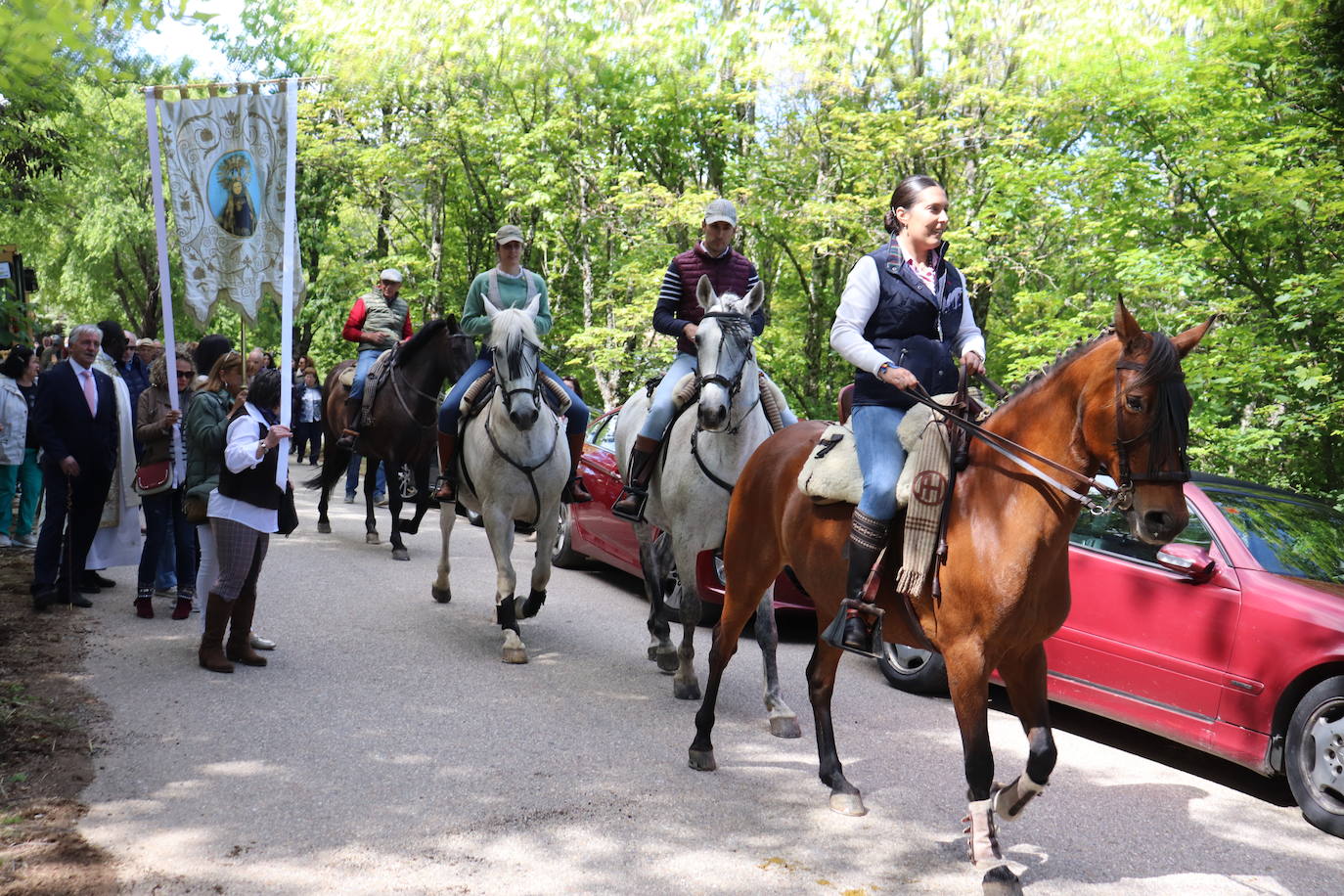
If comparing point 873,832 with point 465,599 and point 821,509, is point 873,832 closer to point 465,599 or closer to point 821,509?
point 821,509

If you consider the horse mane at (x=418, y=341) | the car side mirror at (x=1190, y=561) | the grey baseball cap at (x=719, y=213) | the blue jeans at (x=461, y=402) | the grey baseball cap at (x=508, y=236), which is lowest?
the car side mirror at (x=1190, y=561)

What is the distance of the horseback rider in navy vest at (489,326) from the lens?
905 centimetres

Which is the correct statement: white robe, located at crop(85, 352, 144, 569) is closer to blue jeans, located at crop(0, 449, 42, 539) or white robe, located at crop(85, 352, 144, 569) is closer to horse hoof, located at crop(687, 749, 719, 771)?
blue jeans, located at crop(0, 449, 42, 539)

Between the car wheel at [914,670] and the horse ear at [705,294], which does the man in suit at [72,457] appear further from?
the car wheel at [914,670]

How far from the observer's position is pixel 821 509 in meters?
5.52

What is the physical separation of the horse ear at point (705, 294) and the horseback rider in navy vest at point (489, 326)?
6.07ft

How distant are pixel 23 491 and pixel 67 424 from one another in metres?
3.97

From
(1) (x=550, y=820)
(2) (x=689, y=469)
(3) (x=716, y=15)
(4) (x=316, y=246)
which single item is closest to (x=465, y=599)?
(2) (x=689, y=469)

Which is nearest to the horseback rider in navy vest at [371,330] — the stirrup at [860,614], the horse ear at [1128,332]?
the stirrup at [860,614]

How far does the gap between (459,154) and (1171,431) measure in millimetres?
21298

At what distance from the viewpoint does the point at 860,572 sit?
5008 millimetres

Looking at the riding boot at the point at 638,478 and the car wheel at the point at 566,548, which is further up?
the riding boot at the point at 638,478

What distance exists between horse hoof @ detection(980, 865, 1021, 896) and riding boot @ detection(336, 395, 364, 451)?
10.4 m

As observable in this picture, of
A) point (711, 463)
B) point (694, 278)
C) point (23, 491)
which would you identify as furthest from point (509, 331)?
point (23, 491)
